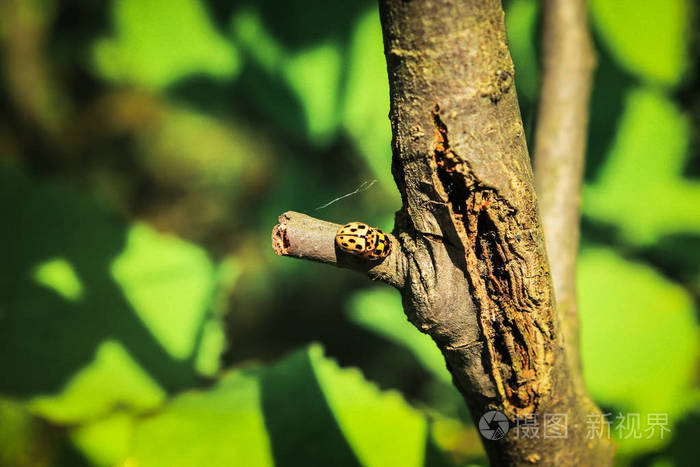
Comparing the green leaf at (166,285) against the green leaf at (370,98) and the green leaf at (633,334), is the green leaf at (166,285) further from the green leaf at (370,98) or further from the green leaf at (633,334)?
the green leaf at (633,334)

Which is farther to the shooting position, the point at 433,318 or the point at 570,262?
the point at 570,262

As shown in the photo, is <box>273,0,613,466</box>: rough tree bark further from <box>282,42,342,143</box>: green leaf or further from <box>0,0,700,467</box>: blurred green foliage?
<box>282,42,342,143</box>: green leaf

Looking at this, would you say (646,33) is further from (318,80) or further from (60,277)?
(60,277)

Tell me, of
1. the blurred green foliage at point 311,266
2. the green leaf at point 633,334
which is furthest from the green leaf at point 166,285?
the green leaf at point 633,334

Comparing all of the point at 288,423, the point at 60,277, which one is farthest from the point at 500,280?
the point at 60,277

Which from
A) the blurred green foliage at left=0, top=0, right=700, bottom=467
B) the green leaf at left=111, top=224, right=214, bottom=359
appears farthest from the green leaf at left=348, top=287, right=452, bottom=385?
the green leaf at left=111, top=224, right=214, bottom=359

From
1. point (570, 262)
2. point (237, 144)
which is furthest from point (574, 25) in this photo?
point (237, 144)

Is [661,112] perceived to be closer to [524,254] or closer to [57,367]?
[524,254]
